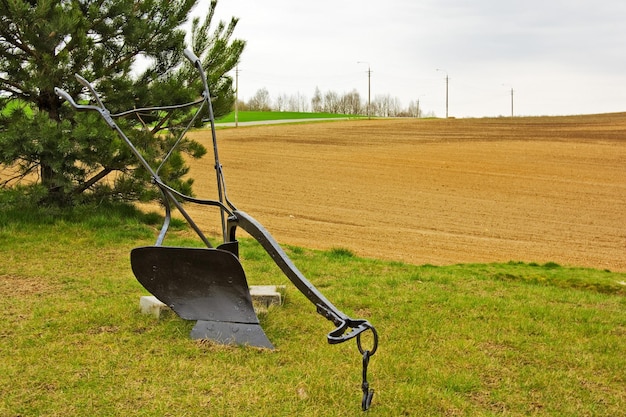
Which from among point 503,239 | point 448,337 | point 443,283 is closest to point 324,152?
point 503,239

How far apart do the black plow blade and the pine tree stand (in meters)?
4.69

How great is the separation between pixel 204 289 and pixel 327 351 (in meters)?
0.99

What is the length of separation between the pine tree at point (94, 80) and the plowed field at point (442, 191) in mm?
3006

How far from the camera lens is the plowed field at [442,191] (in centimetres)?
1170

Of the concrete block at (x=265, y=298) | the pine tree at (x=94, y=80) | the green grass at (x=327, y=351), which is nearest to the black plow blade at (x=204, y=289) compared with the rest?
the green grass at (x=327, y=351)

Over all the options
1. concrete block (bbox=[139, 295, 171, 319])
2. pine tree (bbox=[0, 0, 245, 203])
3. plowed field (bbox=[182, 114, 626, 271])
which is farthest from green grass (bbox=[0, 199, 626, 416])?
plowed field (bbox=[182, 114, 626, 271])

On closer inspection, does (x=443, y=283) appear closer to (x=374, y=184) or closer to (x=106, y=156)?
(x=106, y=156)

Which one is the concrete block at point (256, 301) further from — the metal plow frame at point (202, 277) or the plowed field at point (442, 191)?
the plowed field at point (442, 191)

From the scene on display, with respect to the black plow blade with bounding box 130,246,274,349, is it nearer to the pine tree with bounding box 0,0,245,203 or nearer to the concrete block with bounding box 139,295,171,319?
the concrete block with bounding box 139,295,171,319

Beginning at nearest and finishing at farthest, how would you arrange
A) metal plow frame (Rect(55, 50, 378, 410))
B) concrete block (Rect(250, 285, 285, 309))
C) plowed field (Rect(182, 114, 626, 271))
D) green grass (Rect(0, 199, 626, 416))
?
1. green grass (Rect(0, 199, 626, 416))
2. metal plow frame (Rect(55, 50, 378, 410))
3. concrete block (Rect(250, 285, 285, 309))
4. plowed field (Rect(182, 114, 626, 271))

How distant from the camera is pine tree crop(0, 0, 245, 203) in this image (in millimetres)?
8742

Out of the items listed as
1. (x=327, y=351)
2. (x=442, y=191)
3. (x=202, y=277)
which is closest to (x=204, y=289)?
(x=202, y=277)

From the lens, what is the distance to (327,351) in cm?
461

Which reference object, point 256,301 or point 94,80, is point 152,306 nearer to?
point 256,301
